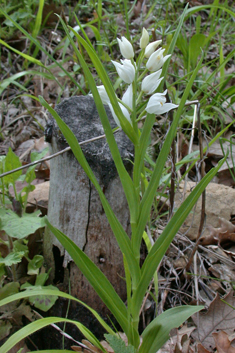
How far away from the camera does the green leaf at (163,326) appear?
1047 millimetres

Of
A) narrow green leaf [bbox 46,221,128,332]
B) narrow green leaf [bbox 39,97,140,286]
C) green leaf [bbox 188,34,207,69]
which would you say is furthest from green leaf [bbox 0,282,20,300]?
green leaf [bbox 188,34,207,69]

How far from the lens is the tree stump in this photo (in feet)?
4.67

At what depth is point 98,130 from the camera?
155 cm

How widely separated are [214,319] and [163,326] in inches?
18.3

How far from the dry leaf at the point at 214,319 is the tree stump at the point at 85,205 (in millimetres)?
367

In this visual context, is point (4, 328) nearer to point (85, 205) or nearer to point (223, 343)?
point (85, 205)

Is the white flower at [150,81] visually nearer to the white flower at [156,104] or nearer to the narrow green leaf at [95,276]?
the white flower at [156,104]

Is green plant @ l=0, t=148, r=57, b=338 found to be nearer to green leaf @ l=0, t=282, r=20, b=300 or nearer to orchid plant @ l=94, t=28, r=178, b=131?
green leaf @ l=0, t=282, r=20, b=300

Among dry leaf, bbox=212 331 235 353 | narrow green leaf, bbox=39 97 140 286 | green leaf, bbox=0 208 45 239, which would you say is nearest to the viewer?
narrow green leaf, bbox=39 97 140 286

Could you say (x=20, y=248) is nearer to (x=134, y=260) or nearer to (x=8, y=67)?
(x=134, y=260)

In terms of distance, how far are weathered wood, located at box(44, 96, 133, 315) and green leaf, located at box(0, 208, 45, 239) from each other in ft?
0.45

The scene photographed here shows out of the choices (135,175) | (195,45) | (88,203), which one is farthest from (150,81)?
(195,45)

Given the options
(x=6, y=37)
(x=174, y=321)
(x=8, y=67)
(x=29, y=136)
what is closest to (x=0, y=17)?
(x=6, y=37)

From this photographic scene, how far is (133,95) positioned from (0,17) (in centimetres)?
300
